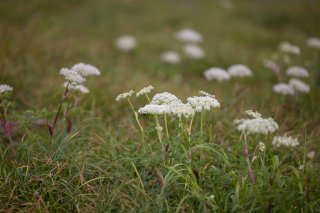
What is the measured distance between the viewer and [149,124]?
16.5 ft

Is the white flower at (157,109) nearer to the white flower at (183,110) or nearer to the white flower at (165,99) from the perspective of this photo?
the white flower at (183,110)

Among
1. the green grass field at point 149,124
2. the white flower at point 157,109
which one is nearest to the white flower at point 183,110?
the white flower at point 157,109

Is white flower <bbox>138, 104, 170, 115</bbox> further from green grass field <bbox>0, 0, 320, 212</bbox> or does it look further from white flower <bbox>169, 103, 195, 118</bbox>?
green grass field <bbox>0, 0, 320, 212</bbox>

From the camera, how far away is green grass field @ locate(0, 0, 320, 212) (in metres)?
3.11

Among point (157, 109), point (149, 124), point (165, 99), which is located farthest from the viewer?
point (149, 124)

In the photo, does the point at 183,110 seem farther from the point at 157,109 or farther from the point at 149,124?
the point at 149,124

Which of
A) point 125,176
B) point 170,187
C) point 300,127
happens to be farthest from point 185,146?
point 300,127

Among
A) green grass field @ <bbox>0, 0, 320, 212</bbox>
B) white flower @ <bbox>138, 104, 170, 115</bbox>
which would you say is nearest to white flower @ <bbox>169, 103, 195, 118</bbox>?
white flower @ <bbox>138, 104, 170, 115</bbox>

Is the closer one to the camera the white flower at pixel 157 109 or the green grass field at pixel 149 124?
the white flower at pixel 157 109

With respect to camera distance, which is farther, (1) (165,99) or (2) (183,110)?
(1) (165,99)

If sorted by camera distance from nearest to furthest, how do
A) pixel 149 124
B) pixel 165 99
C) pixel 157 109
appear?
1. pixel 157 109
2. pixel 165 99
3. pixel 149 124

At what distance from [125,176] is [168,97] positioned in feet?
2.81

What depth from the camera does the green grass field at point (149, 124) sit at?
311cm

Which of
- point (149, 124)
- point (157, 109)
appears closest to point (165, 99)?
point (157, 109)
